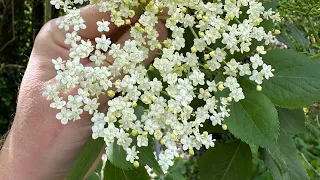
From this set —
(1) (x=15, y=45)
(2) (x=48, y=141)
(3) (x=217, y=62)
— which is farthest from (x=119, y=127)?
(1) (x=15, y=45)

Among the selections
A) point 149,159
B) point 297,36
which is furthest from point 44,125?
point 297,36

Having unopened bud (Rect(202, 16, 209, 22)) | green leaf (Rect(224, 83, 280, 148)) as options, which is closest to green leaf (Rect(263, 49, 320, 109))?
green leaf (Rect(224, 83, 280, 148))

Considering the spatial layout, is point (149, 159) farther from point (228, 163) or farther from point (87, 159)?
point (228, 163)

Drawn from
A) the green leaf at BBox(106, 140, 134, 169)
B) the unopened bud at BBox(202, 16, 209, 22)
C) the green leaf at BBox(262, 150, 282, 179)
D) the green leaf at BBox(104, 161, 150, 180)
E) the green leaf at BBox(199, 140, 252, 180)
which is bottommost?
the green leaf at BBox(199, 140, 252, 180)

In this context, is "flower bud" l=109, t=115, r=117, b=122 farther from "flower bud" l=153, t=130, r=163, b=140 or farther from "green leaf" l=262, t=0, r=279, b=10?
"green leaf" l=262, t=0, r=279, b=10

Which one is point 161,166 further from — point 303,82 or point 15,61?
point 15,61

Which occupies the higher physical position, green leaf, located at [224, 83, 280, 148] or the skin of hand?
green leaf, located at [224, 83, 280, 148]
